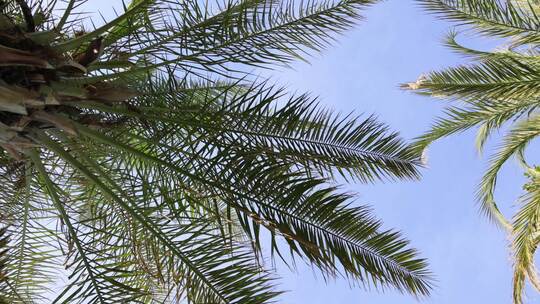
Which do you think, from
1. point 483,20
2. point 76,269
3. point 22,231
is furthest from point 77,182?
point 483,20

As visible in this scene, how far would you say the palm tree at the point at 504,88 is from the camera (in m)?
7.57

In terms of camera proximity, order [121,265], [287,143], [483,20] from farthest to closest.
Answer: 1. [483,20]
2. [287,143]
3. [121,265]

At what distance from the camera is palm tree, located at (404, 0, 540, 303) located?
24.8 feet

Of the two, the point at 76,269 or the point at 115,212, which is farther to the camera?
the point at 115,212

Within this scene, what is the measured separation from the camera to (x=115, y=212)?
582 cm

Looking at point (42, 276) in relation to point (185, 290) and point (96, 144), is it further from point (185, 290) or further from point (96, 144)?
point (185, 290)

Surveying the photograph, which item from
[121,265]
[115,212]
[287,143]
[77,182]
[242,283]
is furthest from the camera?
[77,182]

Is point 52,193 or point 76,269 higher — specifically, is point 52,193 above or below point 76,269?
above

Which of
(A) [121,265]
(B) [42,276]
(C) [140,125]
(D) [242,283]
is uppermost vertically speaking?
(C) [140,125]

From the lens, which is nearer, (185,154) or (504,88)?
(185,154)

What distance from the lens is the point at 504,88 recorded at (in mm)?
7629

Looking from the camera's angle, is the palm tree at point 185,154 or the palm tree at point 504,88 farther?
the palm tree at point 504,88

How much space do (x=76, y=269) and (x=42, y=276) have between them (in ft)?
5.35

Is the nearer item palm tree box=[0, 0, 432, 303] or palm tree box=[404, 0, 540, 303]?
palm tree box=[0, 0, 432, 303]
